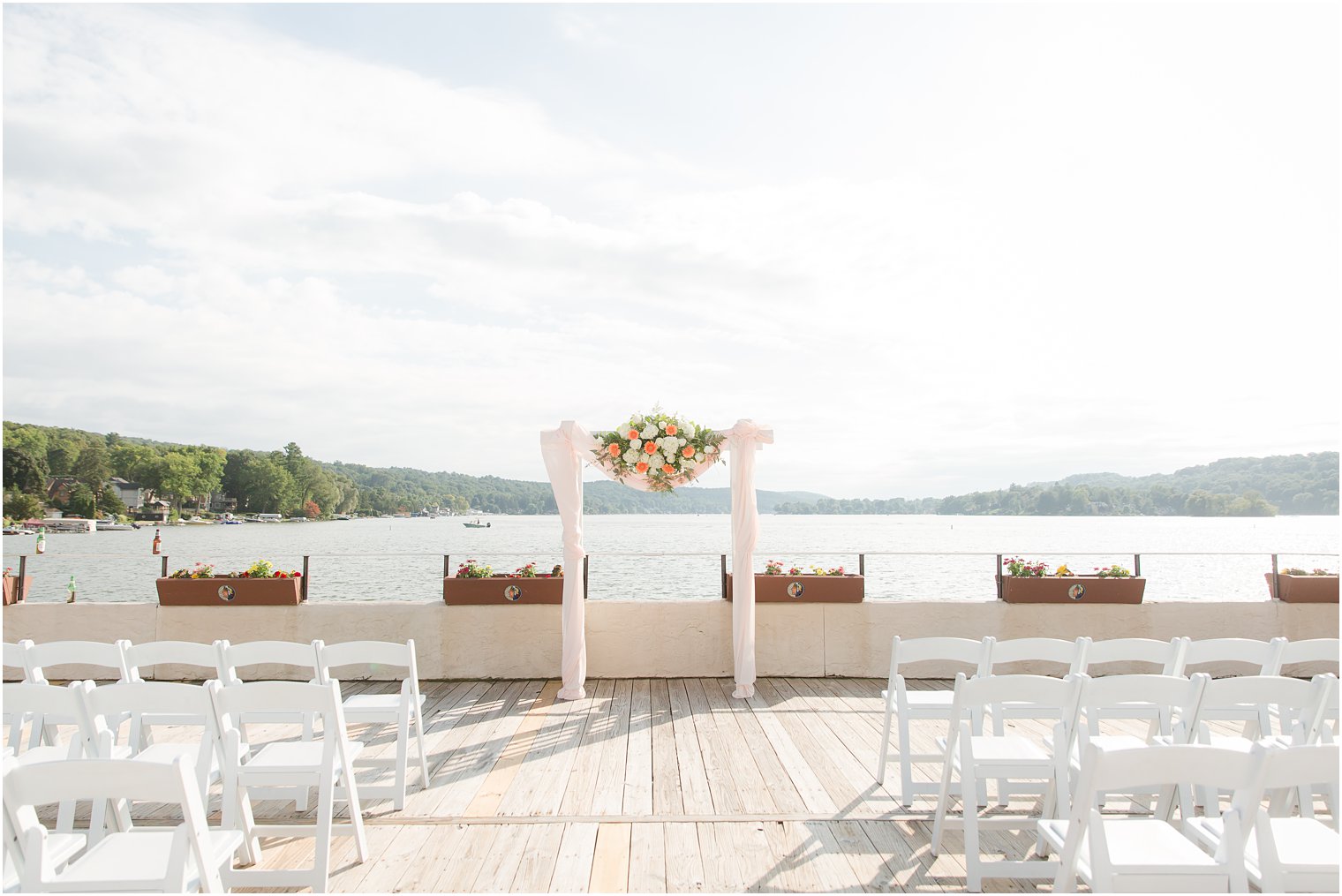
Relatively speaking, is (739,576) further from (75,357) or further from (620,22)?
(75,357)

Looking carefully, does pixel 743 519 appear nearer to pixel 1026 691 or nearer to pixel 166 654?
pixel 1026 691

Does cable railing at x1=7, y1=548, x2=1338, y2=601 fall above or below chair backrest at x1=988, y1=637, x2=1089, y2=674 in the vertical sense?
below

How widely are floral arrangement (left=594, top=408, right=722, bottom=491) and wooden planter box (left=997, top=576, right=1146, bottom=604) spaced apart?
2.95 meters

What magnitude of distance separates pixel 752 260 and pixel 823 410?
1241 inches

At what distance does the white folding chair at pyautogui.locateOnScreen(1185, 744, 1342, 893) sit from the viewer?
6.52 ft

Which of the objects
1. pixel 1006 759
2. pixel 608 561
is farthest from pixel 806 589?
pixel 608 561

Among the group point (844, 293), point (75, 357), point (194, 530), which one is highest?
point (75, 357)

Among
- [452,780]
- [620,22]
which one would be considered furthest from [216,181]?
[452,780]

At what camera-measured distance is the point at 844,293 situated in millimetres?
13797

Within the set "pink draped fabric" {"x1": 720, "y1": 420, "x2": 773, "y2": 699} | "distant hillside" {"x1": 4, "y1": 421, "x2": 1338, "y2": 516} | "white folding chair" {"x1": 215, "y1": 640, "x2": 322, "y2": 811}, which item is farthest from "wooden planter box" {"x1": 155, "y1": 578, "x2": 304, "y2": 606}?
"distant hillside" {"x1": 4, "y1": 421, "x2": 1338, "y2": 516}

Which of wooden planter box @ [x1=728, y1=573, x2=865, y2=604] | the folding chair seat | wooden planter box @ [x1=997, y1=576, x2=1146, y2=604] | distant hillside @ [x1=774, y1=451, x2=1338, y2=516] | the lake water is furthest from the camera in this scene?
distant hillside @ [x1=774, y1=451, x2=1338, y2=516]

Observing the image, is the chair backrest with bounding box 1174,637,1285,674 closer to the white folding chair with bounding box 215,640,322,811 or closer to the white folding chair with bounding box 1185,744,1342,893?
the white folding chair with bounding box 1185,744,1342,893

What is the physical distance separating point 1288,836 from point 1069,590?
473 centimetres

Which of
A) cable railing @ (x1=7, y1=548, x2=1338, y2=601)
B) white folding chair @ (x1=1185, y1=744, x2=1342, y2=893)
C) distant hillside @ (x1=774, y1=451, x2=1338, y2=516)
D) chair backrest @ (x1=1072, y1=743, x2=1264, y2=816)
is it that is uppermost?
distant hillside @ (x1=774, y1=451, x2=1338, y2=516)
